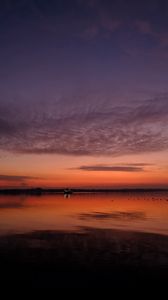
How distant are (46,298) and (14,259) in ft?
24.3

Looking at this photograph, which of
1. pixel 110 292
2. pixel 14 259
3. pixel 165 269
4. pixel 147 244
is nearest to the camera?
pixel 110 292

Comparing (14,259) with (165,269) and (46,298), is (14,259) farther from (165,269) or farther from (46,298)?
(165,269)

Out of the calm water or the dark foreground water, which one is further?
the calm water

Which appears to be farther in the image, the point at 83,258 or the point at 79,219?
the point at 79,219

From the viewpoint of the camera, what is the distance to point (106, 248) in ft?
77.9

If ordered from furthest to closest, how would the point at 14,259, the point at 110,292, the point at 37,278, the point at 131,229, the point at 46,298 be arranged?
1. the point at 131,229
2. the point at 14,259
3. the point at 37,278
4. the point at 110,292
5. the point at 46,298

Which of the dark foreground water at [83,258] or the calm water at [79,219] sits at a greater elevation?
the calm water at [79,219]

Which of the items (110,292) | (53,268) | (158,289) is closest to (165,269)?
(158,289)

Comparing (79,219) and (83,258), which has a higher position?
(79,219)

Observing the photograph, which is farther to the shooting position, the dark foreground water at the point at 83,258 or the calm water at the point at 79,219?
the calm water at the point at 79,219

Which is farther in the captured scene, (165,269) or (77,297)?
(165,269)

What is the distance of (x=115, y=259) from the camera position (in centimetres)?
2002

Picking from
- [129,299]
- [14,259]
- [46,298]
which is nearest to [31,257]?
[14,259]

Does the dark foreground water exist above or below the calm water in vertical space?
below
